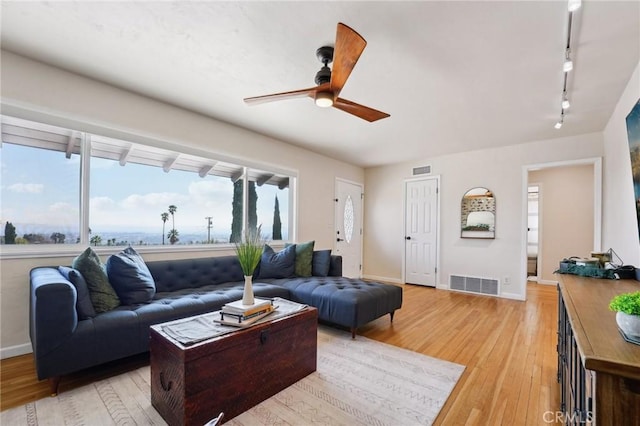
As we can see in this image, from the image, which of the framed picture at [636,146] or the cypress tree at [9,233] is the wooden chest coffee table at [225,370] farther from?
the framed picture at [636,146]

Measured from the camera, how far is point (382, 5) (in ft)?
5.82

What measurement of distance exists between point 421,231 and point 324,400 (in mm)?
4424

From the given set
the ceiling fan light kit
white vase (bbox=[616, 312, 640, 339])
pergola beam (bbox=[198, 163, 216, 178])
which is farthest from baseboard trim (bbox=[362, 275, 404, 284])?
white vase (bbox=[616, 312, 640, 339])

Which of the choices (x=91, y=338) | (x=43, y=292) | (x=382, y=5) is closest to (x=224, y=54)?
(x=382, y=5)

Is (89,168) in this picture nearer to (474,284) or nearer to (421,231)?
(421,231)

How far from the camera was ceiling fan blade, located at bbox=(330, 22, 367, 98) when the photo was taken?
1.57 meters

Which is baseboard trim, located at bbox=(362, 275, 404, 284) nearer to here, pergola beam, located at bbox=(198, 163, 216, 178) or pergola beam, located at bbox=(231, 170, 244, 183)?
pergola beam, located at bbox=(231, 170, 244, 183)

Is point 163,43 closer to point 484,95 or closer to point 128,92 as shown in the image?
point 128,92

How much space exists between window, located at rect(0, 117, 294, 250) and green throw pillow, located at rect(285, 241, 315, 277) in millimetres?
924

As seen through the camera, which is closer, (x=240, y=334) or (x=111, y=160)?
(x=240, y=334)

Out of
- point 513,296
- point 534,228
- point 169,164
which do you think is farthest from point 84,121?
point 534,228

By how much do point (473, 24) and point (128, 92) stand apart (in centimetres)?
329

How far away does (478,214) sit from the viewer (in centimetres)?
503

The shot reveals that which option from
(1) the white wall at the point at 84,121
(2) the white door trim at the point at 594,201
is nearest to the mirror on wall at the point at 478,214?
(2) the white door trim at the point at 594,201
